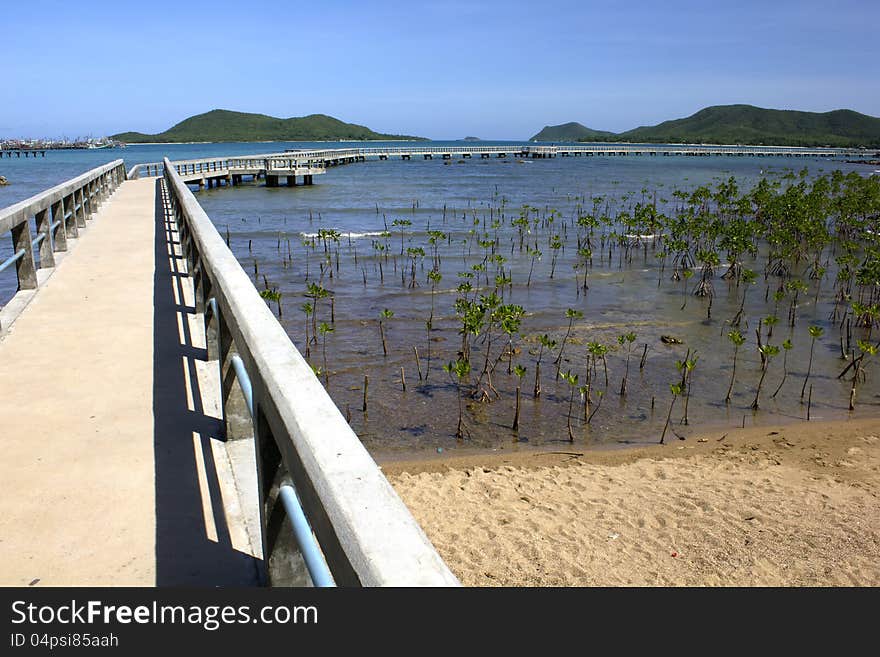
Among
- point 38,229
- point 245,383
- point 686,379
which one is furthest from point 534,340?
point 245,383

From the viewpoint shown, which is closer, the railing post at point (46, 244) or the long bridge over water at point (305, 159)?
the railing post at point (46, 244)

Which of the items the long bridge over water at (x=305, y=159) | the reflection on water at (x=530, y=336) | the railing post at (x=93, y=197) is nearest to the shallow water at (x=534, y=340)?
the reflection on water at (x=530, y=336)

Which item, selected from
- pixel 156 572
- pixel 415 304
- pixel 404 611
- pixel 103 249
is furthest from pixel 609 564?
pixel 415 304

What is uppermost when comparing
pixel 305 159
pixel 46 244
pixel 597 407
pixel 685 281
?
pixel 305 159

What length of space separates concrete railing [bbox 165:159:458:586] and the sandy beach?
331cm

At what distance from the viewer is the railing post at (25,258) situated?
663 cm

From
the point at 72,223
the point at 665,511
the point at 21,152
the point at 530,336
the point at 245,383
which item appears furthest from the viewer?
the point at 21,152

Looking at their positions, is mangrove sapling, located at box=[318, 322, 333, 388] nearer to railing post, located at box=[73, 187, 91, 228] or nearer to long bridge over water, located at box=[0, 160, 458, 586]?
long bridge over water, located at box=[0, 160, 458, 586]

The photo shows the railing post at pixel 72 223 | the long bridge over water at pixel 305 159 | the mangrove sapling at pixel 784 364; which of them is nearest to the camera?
the mangrove sapling at pixel 784 364

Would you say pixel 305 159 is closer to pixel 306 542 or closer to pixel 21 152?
pixel 306 542

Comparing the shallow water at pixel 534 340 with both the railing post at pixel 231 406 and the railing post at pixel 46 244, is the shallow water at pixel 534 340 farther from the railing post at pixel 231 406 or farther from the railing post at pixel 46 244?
the railing post at pixel 231 406

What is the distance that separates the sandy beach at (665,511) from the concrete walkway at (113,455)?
2.55m

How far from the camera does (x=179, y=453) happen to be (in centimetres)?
357

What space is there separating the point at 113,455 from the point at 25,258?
14.2 feet
